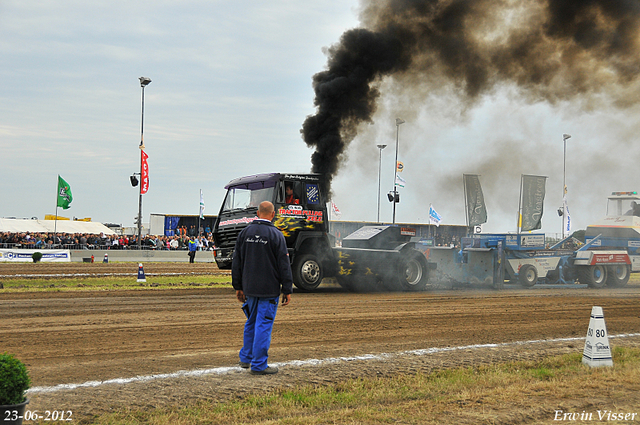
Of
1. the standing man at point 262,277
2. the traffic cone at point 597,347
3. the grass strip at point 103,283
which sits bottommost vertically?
the grass strip at point 103,283

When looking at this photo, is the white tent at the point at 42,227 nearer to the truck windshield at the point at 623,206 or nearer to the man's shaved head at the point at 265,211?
the truck windshield at the point at 623,206

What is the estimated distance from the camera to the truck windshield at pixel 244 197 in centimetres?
1436

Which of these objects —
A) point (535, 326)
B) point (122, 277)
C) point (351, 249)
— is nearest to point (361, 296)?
point (351, 249)

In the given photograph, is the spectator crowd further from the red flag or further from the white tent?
the white tent

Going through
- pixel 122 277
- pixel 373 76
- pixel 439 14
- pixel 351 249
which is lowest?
pixel 122 277

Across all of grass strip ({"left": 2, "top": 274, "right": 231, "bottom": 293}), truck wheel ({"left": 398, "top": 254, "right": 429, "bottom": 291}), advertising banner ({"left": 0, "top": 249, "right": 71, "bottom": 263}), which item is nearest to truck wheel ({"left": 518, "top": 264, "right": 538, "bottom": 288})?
truck wheel ({"left": 398, "top": 254, "right": 429, "bottom": 291})

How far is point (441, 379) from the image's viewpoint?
6.01 metres

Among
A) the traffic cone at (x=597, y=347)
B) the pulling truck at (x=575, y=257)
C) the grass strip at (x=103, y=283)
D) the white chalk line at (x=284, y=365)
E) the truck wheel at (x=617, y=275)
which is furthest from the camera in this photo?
the truck wheel at (x=617, y=275)

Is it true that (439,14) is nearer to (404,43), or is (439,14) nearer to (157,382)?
(404,43)

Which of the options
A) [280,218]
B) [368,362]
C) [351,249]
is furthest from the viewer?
[351,249]

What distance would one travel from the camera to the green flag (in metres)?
37.5

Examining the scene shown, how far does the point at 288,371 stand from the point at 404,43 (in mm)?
15582

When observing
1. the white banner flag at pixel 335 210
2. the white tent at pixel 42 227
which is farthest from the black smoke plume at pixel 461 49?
the white tent at pixel 42 227

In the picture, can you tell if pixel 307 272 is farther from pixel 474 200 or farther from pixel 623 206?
pixel 623 206
